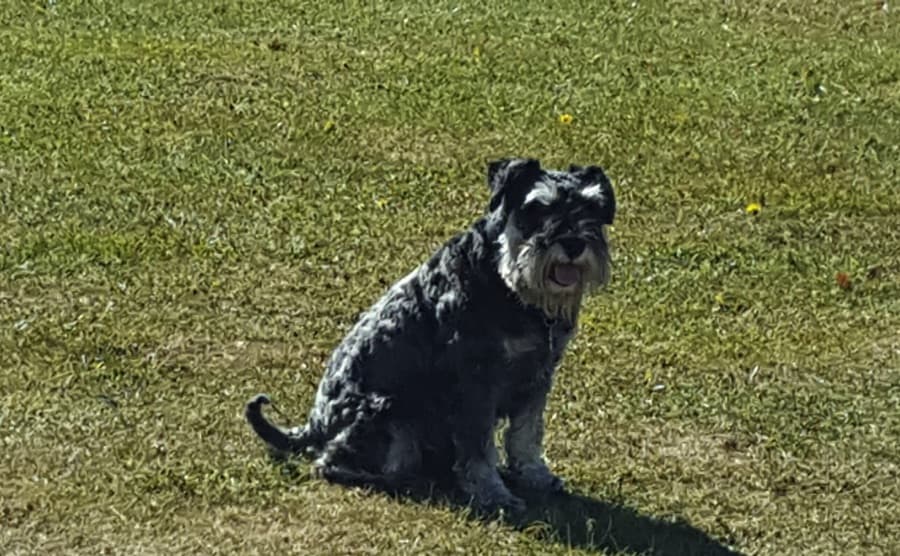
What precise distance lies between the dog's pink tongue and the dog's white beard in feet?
0.13

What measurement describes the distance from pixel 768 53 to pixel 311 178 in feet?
14.8

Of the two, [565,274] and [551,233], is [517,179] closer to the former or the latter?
[551,233]

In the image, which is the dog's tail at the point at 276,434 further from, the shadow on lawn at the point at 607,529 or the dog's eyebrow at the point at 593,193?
the dog's eyebrow at the point at 593,193

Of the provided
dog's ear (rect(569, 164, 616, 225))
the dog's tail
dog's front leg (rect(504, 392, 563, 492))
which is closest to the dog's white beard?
dog's ear (rect(569, 164, 616, 225))

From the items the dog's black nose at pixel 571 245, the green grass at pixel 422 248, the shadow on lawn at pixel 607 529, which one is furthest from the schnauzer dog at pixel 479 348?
the green grass at pixel 422 248

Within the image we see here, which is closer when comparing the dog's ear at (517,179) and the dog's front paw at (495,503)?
the dog's ear at (517,179)

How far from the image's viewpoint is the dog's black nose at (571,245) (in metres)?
6.81

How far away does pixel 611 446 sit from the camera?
8.24 m

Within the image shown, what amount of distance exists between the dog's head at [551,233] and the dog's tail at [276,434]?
4.32 ft

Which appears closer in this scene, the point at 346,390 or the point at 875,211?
the point at 346,390

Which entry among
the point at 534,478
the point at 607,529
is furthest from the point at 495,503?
the point at 607,529

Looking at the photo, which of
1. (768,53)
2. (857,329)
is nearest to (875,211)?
(857,329)

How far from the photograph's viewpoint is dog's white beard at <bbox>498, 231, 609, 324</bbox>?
6.80m

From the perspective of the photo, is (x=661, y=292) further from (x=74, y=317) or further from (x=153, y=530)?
Result: (x=153, y=530)
